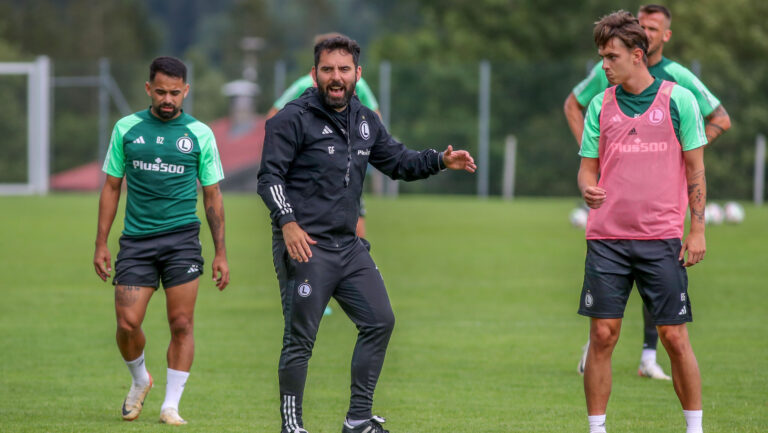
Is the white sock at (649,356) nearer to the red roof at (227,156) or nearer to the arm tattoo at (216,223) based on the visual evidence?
the arm tattoo at (216,223)

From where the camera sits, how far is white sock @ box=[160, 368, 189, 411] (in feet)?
22.8

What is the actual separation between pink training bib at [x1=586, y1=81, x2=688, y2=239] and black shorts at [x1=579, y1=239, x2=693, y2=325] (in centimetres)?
6

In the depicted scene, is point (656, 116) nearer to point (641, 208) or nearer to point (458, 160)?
point (641, 208)

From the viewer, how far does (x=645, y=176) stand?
6.02 m

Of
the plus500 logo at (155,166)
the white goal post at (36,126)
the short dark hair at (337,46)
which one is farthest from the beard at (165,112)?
the white goal post at (36,126)

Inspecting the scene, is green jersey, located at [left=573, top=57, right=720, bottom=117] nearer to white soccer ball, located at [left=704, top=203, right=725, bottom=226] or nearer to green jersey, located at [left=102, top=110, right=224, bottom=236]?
green jersey, located at [left=102, top=110, right=224, bottom=236]

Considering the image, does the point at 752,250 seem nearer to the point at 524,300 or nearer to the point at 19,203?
the point at 524,300

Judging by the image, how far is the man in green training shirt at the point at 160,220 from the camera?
22.8 feet

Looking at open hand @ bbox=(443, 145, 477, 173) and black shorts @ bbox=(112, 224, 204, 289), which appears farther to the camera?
black shorts @ bbox=(112, 224, 204, 289)

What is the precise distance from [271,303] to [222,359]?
340 centimetres

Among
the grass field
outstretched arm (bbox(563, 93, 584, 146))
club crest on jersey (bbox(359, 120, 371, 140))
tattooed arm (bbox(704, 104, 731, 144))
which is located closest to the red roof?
the grass field

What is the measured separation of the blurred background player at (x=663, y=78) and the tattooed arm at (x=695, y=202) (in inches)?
66.1

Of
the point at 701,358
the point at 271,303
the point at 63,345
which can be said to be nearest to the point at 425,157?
the point at 701,358

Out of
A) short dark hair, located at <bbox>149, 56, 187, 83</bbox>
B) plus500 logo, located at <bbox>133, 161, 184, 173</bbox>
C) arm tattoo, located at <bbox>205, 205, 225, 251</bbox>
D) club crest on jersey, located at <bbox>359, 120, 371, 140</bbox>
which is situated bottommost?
arm tattoo, located at <bbox>205, 205, 225, 251</bbox>
